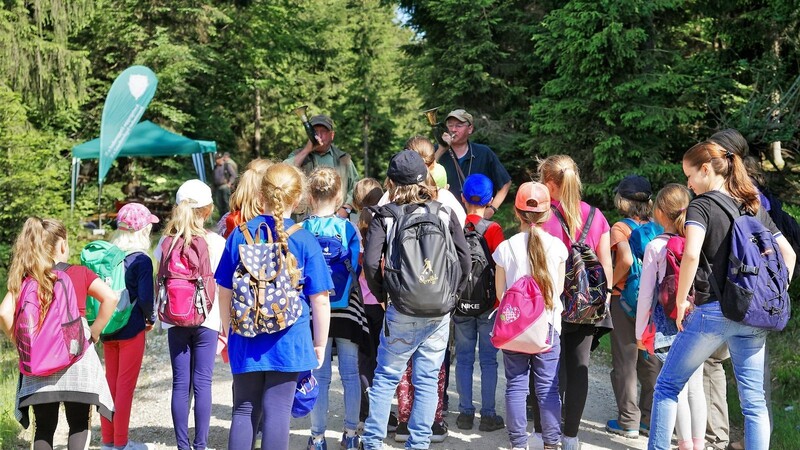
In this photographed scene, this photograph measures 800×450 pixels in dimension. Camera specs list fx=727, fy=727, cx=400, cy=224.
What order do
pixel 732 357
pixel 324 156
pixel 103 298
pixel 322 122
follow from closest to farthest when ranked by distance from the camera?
pixel 732 357 < pixel 103 298 < pixel 322 122 < pixel 324 156

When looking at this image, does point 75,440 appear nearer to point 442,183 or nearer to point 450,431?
point 450,431

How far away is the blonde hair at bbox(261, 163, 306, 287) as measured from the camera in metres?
3.55

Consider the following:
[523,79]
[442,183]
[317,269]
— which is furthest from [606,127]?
[317,269]

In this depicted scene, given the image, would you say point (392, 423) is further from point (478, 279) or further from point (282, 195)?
point (282, 195)

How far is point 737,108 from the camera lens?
11727 mm

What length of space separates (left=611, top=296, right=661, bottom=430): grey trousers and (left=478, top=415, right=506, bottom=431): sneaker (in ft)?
2.83

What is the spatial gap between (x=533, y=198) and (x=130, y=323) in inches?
102

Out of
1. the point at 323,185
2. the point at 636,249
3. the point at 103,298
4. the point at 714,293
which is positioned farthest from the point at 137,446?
the point at 714,293

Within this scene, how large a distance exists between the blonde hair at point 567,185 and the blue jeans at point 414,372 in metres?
0.99

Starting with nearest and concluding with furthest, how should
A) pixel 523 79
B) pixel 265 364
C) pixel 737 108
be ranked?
1. pixel 265 364
2. pixel 737 108
3. pixel 523 79

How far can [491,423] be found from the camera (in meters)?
5.16

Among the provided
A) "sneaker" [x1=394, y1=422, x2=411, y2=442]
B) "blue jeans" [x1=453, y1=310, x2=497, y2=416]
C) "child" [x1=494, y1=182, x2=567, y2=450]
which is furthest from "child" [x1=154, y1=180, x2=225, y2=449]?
"child" [x1=494, y1=182, x2=567, y2=450]

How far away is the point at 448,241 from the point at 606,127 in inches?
385

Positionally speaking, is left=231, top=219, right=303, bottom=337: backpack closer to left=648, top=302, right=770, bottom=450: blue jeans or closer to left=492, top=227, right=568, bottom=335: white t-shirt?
left=492, top=227, right=568, bottom=335: white t-shirt
